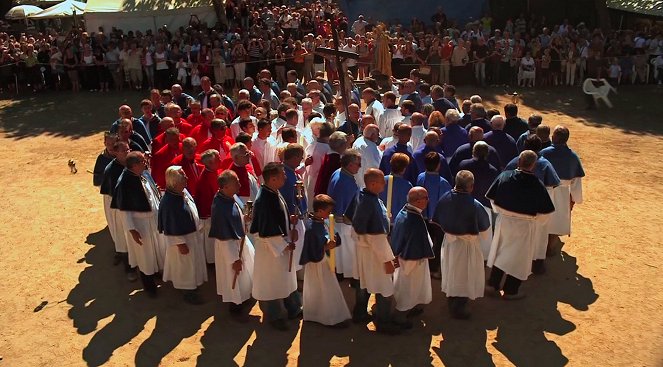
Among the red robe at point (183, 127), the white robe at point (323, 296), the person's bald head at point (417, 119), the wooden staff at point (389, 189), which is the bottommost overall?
the white robe at point (323, 296)

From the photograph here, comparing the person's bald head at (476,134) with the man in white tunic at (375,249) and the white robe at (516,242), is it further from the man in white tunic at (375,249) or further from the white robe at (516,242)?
the man in white tunic at (375,249)

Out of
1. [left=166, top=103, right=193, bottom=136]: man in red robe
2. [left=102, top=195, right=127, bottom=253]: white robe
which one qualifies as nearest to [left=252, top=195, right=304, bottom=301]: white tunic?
[left=102, top=195, right=127, bottom=253]: white robe

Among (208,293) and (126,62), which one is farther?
(126,62)

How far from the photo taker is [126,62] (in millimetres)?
20750

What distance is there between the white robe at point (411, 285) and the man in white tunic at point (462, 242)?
0.40 metres

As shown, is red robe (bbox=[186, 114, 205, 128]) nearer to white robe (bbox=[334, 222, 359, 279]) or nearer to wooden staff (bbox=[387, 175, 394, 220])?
white robe (bbox=[334, 222, 359, 279])

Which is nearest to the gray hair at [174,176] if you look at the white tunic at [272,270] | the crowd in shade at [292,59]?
the white tunic at [272,270]

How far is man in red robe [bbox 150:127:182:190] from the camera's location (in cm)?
878

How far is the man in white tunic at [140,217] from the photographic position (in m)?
7.69

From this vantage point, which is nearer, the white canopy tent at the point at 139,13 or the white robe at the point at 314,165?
the white robe at the point at 314,165

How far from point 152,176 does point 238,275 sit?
258 cm

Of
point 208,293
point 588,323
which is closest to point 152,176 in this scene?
point 208,293

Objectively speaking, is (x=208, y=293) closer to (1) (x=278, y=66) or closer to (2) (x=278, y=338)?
(2) (x=278, y=338)

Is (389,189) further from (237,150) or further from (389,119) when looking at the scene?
(389,119)
